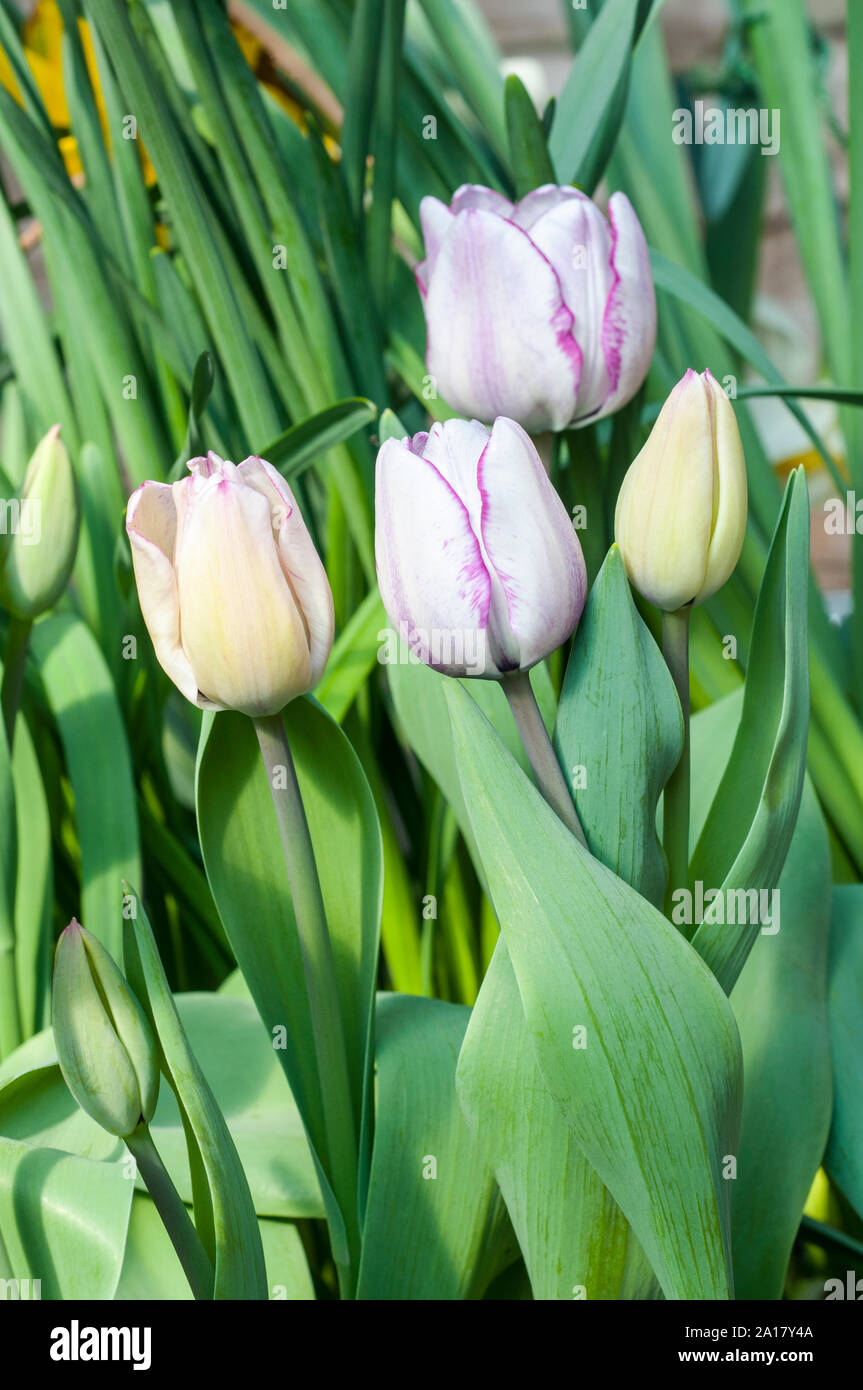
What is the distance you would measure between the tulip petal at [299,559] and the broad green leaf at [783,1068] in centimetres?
13

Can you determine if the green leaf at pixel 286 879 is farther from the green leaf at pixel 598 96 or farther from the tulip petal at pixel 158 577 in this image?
the green leaf at pixel 598 96

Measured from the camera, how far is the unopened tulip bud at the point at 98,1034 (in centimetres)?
17

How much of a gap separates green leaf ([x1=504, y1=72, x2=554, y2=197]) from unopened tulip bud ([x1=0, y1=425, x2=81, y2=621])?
0.14 metres

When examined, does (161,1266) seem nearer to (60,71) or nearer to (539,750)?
(539,750)

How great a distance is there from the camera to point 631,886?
0.62ft

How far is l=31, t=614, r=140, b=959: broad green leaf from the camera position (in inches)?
12.0

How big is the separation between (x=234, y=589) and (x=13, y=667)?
121 millimetres

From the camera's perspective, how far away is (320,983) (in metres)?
0.21

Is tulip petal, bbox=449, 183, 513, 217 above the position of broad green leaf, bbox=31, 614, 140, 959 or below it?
Result: above

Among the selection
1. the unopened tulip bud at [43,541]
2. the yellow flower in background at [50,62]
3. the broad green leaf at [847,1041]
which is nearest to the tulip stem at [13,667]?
the unopened tulip bud at [43,541]

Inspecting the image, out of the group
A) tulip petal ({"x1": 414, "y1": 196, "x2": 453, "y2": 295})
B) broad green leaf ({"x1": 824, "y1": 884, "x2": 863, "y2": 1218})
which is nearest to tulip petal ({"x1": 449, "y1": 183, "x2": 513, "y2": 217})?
tulip petal ({"x1": 414, "y1": 196, "x2": 453, "y2": 295})

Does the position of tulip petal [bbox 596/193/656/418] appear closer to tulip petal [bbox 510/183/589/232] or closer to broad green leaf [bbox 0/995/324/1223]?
tulip petal [bbox 510/183/589/232]
